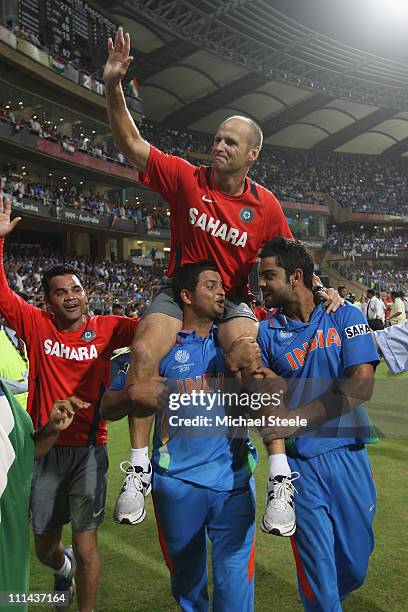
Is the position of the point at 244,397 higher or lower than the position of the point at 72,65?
lower

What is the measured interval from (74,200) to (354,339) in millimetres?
29387

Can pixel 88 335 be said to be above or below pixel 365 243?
below

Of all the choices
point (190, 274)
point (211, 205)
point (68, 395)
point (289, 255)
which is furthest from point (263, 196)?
point (68, 395)

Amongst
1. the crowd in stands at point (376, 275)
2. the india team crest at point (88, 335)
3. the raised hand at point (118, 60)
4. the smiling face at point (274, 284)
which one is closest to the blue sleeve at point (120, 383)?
the india team crest at point (88, 335)

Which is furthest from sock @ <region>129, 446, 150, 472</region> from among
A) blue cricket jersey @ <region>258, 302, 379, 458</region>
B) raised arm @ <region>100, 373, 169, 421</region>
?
blue cricket jersey @ <region>258, 302, 379, 458</region>

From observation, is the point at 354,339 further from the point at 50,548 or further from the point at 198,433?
the point at 50,548

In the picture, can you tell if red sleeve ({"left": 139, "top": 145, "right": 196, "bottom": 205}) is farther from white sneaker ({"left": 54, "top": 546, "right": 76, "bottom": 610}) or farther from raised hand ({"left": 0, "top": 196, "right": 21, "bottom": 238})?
white sneaker ({"left": 54, "top": 546, "right": 76, "bottom": 610})

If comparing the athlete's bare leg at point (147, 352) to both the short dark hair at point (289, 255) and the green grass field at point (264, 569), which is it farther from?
the green grass field at point (264, 569)

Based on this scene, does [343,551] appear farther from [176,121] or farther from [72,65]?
[176,121]

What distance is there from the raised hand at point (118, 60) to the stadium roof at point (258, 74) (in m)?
30.6

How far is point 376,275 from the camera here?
4878 centimetres

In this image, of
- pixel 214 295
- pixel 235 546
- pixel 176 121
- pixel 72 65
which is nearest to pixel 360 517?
pixel 235 546

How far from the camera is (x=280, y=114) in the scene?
150ft

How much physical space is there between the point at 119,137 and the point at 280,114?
45.5 m
